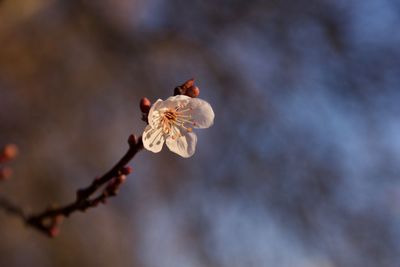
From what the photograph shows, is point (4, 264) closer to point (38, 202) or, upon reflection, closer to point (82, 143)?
point (38, 202)

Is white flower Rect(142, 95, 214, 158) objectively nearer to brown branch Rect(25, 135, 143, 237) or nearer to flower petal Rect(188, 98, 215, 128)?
flower petal Rect(188, 98, 215, 128)

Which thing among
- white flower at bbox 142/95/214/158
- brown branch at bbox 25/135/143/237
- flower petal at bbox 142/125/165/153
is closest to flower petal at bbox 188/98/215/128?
white flower at bbox 142/95/214/158

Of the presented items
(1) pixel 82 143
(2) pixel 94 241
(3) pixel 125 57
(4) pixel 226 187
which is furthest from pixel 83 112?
(4) pixel 226 187

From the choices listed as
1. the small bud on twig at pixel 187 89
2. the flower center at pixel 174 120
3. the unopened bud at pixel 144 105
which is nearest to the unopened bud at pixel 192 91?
the small bud on twig at pixel 187 89

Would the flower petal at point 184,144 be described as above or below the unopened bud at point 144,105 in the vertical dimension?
above

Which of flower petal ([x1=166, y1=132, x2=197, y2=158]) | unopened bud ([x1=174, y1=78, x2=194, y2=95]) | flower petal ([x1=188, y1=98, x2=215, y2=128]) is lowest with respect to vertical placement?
unopened bud ([x1=174, y1=78, x2=194, y2=95])

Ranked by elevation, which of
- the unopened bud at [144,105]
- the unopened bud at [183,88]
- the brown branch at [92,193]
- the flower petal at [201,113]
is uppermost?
the flower petal at [201,113]

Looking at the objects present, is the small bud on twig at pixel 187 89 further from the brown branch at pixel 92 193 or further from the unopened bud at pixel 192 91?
the brown branch at pixel 92 193
